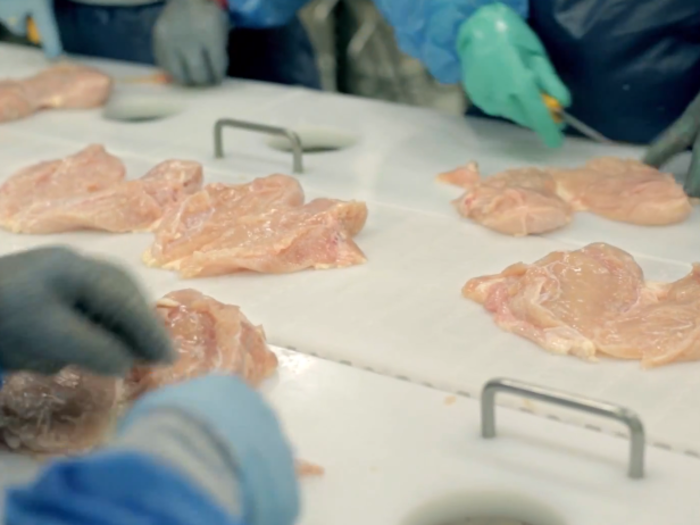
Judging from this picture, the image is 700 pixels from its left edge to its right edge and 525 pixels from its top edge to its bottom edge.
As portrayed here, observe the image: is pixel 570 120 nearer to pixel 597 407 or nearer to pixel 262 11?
pixel 262 11

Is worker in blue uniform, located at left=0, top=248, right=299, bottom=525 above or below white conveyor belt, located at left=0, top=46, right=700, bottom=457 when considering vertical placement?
above

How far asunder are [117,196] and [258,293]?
0.32 metres

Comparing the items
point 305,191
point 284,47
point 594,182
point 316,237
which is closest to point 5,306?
point 316,237

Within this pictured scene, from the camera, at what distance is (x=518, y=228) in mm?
1386

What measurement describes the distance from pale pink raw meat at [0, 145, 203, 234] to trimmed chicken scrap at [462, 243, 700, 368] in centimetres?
50

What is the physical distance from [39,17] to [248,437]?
191 cm

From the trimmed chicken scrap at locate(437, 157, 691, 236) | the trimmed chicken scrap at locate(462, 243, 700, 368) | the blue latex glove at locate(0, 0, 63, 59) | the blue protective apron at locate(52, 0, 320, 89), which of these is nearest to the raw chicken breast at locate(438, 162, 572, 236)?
the trimmed chicken scrap at locate(437, 157, 691, 236)

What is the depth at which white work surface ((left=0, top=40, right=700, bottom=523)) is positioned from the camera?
3.43ft

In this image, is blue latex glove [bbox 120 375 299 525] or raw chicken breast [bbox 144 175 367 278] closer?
blue latex glove [bbox 120 375 299 525]

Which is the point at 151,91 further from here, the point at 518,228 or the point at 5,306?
the point at 5,306

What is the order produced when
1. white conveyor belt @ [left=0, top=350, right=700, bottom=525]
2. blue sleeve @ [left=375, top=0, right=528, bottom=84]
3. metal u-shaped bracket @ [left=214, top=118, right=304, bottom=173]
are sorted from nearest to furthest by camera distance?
white conveyor belt @ [left=0, top=350, right=700, bottom=525] < metal u-shaped bracket @ [left=214, top=118, right=304, bottom=173] < blue sleeve @ [left=375, top=0, right=528, bottom=84]

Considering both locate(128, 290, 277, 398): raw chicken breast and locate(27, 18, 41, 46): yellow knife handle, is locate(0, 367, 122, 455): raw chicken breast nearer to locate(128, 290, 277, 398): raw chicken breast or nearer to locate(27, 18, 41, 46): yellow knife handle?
locate(128, 290, 277, 398): raw chicken breast

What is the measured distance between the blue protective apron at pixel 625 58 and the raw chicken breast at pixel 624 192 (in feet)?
0.53

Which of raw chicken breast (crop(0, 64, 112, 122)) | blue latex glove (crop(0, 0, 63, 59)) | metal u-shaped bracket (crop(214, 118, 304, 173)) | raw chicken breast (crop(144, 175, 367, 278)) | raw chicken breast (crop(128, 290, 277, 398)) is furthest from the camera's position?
blue latex glove (crop(0, 0, 63, 59))
